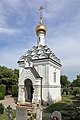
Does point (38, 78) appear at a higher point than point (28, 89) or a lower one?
higher

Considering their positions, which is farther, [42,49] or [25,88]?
[42,49]

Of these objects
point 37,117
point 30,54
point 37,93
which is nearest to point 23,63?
point 30,54

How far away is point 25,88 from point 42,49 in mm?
7188

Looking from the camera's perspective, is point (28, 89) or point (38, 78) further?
point (28, 89)

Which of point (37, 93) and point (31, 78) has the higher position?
point (31, 78)

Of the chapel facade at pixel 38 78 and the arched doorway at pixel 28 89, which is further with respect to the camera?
the arched doorway at pixel 28 89

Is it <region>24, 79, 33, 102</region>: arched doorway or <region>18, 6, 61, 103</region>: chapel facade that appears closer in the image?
<region>18, 6, 61, 103</region>: chapel facade

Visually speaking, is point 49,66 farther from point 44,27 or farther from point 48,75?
point 44,27

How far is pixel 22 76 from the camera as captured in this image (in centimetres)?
2628

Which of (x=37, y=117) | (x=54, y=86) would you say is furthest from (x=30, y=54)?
(x=37, y=117)

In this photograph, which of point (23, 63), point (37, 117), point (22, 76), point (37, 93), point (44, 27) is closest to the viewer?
point (37, 117)

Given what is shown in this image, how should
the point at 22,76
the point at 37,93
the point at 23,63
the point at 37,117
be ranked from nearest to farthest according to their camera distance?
the point at 37,117, the point at 37,93, the point at 22,76, the point at 23,63

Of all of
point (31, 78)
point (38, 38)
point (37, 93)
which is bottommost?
point (37, 93)

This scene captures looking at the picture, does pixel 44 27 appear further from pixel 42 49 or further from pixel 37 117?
pixel 37 117
